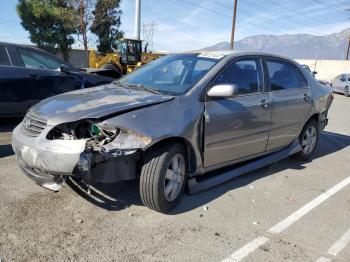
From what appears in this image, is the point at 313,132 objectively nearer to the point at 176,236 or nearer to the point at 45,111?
the point at 176,236

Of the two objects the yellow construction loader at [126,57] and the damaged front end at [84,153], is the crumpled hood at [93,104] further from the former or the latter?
the yellow construction loader at [126,57]

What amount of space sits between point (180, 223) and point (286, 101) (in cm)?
258

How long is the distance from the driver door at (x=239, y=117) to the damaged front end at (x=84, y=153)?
3.17ft

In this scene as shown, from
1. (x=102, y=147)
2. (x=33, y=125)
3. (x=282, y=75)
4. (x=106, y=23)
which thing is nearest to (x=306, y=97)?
(x=282, y=75)

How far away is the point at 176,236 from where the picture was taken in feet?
11.1

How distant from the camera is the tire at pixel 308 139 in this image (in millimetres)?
5963

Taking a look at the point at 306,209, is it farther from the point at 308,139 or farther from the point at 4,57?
the point at 4,57

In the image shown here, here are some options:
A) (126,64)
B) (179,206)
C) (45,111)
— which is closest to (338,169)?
(179,206)

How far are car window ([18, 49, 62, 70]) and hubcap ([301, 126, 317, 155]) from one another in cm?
477

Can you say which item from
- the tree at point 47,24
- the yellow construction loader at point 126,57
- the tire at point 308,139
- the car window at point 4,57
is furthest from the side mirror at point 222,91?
the tree at point 47,24

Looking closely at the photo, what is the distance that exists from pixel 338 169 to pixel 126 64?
53.3 feet

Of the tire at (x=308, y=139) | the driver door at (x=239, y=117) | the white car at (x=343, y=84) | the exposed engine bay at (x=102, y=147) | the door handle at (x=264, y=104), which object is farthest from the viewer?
the white car at (x=343, y=84)

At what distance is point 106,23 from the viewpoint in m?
33.8

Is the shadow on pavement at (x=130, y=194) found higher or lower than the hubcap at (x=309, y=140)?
lower
